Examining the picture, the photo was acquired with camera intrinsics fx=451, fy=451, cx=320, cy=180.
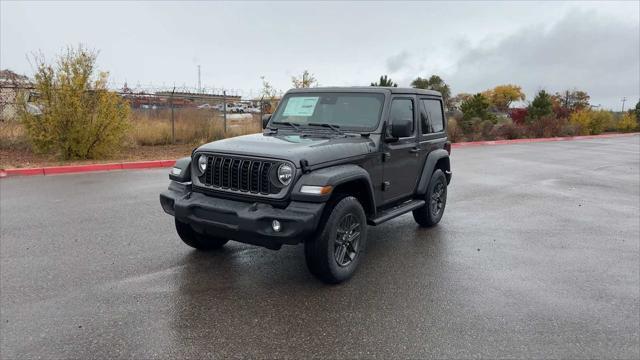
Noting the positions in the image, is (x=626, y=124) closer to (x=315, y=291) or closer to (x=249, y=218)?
(x=315, y=291)

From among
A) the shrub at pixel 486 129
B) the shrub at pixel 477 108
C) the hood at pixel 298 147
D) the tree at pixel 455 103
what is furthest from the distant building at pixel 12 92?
the tree at pixel 455 103

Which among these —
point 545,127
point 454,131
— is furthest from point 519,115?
point 454,131

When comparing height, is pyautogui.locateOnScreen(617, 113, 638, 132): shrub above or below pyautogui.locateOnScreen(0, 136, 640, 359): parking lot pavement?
above

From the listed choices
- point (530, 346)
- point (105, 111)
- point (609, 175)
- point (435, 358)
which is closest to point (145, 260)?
point (435, 358)

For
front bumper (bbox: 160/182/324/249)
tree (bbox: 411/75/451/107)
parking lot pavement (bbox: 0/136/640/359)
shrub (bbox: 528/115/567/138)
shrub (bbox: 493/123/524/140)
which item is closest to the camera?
parking lot pavement (bbox: 0/136/640/359)

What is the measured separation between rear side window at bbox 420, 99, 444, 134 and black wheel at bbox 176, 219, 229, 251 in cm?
297

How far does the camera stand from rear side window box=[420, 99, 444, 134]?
595 centimetres

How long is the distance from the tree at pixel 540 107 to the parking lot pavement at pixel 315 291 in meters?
27.1

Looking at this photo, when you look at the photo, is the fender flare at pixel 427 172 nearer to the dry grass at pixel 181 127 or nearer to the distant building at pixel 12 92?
the distant building at pixel 12 92

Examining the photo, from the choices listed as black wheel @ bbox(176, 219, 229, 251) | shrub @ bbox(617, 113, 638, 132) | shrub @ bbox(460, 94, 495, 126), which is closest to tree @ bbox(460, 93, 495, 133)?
shrub @ bbox(460, 94, 495, 126)

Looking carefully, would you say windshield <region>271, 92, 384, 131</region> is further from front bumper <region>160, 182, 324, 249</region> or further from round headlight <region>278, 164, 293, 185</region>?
front bumper <region>160, 182, 324, 249</region>

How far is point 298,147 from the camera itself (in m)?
4.12

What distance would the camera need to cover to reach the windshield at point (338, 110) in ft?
16.4

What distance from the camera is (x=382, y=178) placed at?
16.0 ft
